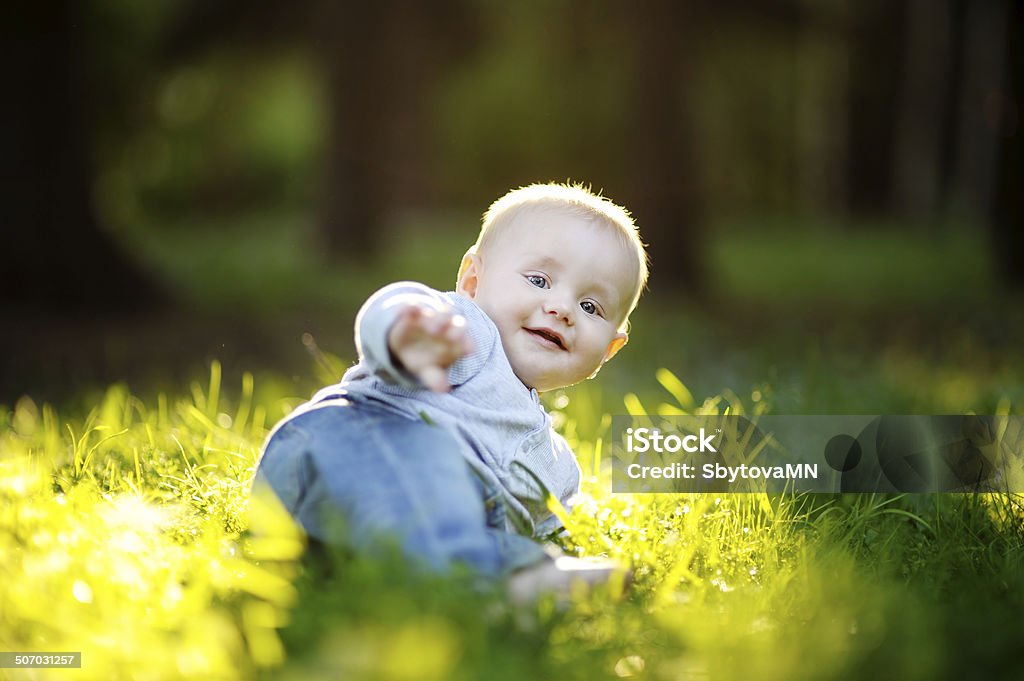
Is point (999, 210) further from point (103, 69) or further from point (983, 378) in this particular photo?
point (103, 69)

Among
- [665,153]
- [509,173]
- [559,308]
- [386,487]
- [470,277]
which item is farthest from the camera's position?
[509,173]

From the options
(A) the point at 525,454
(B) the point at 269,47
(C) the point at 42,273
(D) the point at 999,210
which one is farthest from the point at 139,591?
(B) the point at 269,47

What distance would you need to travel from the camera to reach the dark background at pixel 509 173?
6.54 m

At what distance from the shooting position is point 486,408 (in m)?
2.19

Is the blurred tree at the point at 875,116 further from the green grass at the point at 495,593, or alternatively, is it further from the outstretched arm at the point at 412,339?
the outstretched arm at the point at 412,339

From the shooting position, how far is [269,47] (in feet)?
37.1

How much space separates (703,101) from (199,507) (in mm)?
18875

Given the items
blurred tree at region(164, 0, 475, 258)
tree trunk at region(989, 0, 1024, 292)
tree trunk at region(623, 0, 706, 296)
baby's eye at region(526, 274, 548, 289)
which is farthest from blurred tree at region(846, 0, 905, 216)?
baby's eye at region(526, 274, 548, 289)

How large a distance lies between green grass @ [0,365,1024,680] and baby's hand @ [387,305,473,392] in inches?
14.2

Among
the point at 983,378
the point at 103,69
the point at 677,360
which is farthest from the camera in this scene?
the point at 103,69

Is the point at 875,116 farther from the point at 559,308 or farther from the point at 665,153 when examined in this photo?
the point at 559,308

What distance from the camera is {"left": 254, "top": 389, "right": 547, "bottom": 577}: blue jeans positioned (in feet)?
5.88

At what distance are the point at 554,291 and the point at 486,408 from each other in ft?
1.03

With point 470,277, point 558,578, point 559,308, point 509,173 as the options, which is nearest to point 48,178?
A: point 470,277
